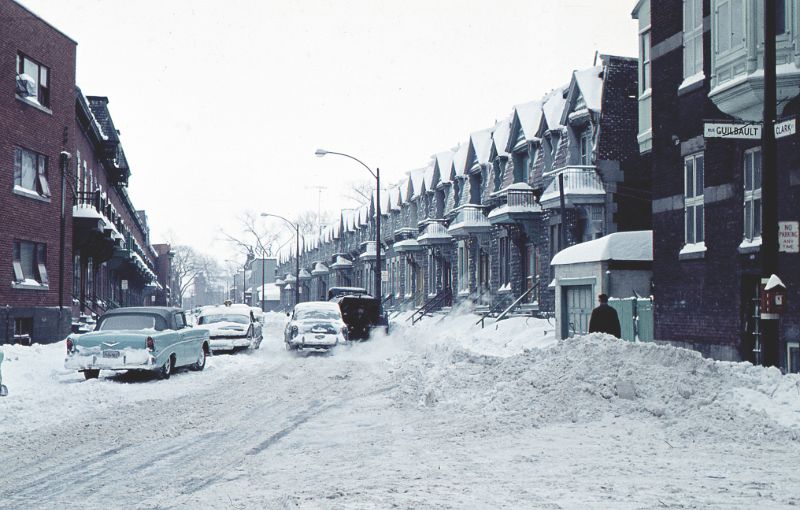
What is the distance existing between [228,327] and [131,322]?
8.81 meters

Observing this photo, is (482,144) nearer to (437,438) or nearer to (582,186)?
(582,186)

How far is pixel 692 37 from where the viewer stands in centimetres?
2005

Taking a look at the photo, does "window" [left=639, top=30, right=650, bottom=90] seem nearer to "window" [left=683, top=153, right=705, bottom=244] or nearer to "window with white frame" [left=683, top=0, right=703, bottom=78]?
"window with white frame" [left=683, top=0, right=703, bottom=78]

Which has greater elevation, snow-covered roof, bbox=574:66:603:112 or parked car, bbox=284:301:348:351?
snow-covered roof, bbox=574:66:603:112

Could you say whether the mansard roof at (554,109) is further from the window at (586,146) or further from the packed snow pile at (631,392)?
the packed snow pile at (631,392)

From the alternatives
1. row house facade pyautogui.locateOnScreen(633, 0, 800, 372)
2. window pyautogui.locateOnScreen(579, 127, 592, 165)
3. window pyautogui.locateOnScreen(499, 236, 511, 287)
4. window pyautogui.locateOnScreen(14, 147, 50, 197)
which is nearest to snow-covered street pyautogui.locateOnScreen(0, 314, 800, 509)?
row house facade pyautogui.locateOnScreen(633, 0, 800, 372)

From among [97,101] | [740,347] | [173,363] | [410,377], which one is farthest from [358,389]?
[97,101]

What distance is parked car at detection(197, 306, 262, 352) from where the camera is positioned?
27297mm

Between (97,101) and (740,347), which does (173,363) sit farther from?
(97,101)

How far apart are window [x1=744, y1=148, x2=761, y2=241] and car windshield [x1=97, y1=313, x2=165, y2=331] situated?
12449 millimetres

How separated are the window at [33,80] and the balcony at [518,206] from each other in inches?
682

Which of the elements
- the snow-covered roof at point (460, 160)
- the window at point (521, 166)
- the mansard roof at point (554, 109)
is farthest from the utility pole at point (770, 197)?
the snow-covered roof at point (460, 160)

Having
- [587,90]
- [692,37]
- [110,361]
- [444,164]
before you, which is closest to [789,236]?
[692,37]

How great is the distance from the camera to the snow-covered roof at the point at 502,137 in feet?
131
